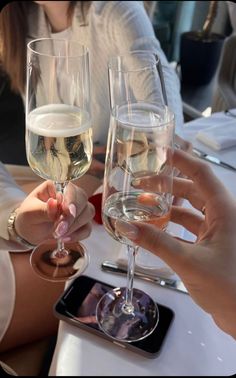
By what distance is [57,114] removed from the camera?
579 mm

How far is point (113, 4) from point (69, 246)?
662 mm

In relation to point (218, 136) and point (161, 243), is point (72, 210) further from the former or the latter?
point (218, 136)

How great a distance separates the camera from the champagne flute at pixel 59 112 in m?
0.55

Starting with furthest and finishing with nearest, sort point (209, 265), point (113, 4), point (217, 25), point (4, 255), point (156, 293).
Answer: point (217, 25)
point (113, 4)
point (4, 255)
point (156, 293)
point (209, 265)

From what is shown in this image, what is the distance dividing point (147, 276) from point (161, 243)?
5.8 inches

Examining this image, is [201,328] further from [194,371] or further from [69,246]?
[69,246]

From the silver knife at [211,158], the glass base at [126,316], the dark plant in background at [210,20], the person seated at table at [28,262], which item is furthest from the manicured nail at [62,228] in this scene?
the dark plant in background at [210,20]

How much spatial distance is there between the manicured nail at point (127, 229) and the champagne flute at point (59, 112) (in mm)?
130

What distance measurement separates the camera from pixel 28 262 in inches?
27.0

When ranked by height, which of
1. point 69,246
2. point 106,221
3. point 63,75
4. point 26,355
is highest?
point 63,75

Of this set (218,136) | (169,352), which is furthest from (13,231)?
(218,136)

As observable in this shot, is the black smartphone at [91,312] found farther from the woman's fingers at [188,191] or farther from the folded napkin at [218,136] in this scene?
the folded napkin at [218,136]

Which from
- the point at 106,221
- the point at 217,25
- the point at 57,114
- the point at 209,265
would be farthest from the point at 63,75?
the point at 217,25

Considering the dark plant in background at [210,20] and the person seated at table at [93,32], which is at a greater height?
the person seated at table at [93,32]
